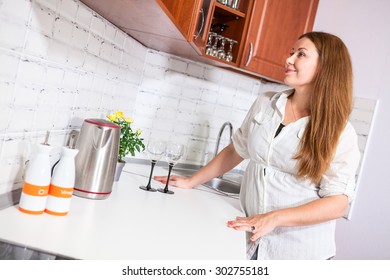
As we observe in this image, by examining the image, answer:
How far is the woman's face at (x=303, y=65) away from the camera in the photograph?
1.61m

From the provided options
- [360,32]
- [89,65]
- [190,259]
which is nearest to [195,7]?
[89,65]

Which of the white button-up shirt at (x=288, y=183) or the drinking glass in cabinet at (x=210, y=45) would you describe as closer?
the white button-up shirt at (x=288, y=183)

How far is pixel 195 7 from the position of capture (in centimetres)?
139

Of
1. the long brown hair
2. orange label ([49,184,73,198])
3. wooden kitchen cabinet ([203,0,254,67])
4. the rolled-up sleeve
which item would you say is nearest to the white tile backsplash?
orange label ([49,184,73,198])

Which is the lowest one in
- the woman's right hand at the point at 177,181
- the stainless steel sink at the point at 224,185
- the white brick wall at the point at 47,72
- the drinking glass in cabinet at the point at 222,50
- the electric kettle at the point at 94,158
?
the stainless steel sink at the point at 224,185

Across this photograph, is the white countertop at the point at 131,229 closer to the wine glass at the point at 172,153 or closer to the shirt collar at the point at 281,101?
the wine glass at the point at 172,153

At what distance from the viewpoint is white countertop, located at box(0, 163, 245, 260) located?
908 millimetres

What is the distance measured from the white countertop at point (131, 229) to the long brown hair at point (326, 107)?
13.8 inches

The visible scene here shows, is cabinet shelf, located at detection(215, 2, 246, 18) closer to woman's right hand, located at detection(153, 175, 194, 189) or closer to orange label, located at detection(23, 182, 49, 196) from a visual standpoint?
woman's right hand, located at detection(153, 175, 194, 189)

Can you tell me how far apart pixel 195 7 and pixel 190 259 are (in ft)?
2.66

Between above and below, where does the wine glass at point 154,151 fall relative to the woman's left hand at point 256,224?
above

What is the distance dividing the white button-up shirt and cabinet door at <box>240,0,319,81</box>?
2.15ft

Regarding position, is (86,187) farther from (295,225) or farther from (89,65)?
(295,225)

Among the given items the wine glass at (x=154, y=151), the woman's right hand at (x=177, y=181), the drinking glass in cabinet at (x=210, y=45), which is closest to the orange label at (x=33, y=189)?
the wine glass at (x=154, y=151)
